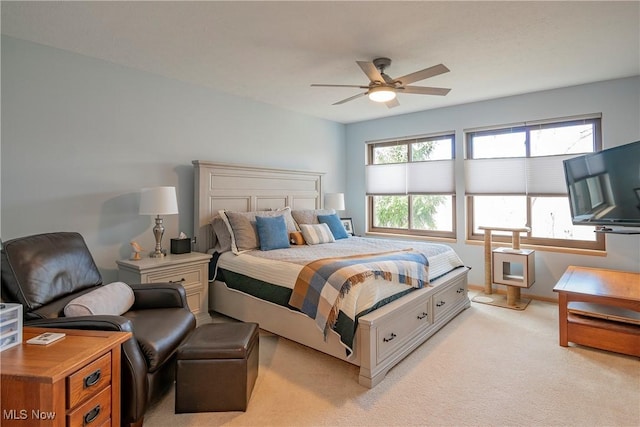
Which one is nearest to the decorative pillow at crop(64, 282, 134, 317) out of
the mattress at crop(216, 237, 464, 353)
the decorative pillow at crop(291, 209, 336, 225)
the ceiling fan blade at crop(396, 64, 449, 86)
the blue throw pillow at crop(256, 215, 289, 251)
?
the mattress at crop(216, 237, 464, 353)

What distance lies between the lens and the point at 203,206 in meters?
3.70

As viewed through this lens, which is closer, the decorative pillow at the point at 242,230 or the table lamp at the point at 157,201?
the table lamp at the point at 157,201

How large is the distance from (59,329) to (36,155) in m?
1.82

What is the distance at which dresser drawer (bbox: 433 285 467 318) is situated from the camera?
311cm

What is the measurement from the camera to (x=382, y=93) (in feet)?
9.57

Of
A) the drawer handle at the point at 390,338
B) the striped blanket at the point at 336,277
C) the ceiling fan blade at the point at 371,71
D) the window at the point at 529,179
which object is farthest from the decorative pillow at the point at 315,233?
the window at the point at 529,179

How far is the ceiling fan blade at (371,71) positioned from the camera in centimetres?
252

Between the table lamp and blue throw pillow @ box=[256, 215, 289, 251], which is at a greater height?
the table lamp

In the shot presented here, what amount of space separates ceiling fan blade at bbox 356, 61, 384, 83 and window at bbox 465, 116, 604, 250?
8.22ft

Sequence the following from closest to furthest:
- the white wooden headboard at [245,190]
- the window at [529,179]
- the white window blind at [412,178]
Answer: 1. the white wooden headboard at [245,190]
2. the window at [529,179]
3. the white window blind at [412,178]

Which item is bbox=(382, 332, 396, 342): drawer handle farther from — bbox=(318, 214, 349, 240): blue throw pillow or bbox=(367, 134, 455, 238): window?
bbox=(367, 134, 455, 238): window

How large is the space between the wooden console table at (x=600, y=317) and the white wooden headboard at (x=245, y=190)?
322 centimetres

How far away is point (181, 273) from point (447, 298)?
265 centimetres

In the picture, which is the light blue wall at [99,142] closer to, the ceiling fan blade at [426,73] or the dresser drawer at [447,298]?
the ceiling fan blade at [426,73]
